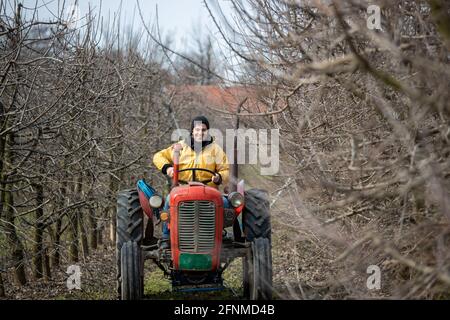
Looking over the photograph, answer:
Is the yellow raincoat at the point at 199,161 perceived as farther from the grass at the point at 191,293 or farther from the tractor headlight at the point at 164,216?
the grass at the point at 191,293

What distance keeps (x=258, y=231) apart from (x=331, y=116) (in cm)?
164

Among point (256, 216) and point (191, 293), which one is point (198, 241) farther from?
point (191, 293)

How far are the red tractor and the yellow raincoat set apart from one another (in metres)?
0.24

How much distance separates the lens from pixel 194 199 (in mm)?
5742

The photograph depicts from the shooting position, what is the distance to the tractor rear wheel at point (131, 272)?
574cm

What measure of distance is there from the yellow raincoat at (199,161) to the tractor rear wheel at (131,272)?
95 cm

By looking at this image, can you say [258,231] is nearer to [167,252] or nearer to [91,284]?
[167,252]

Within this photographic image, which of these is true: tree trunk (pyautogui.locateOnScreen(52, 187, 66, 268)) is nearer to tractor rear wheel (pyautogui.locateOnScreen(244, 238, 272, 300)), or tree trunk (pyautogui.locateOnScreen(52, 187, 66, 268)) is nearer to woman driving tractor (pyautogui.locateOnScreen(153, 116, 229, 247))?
woman driving tractor (pyautogui.locateOnScreen(153, 116, 229, 247))

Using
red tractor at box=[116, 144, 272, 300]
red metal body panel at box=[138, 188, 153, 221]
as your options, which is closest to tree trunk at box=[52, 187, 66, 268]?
red metal body panel at box=[138, 188, 153, 221]

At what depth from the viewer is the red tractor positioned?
5746 mm

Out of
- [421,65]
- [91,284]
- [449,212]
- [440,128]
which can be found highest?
[421,65]
